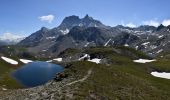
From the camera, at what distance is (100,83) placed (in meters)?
59.9

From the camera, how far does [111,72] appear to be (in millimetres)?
71375

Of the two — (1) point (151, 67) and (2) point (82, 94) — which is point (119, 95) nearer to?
(2) point (82, 94)

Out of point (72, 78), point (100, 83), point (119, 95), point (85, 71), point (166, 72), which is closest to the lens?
point (119, 95)

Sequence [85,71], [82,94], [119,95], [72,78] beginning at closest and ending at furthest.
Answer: [82,94] → [119,95] → [72,78] → [85,71]

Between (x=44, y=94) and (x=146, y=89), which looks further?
(x=146, y=89)

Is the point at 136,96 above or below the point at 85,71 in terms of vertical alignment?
below

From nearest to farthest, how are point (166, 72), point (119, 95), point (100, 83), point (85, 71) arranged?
point (119, 95), point (100, 83), point (85, 71), point (166, 72)

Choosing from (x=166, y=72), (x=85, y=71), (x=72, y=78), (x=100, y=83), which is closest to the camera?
(x=100, y=83)

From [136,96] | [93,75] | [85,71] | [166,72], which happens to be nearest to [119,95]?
[136,96]

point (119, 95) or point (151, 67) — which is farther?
point (151, 67)

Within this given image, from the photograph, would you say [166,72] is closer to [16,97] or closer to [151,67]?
[151,67]

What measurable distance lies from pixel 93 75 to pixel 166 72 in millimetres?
122674

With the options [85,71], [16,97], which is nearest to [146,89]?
[85,71]

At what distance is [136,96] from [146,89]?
888cm
